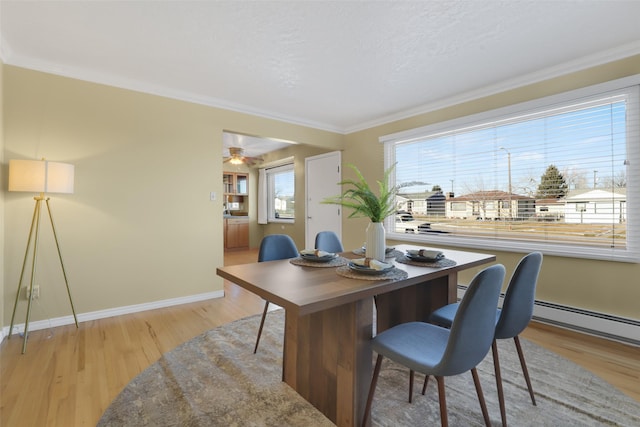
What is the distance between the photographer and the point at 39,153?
271 centimetres

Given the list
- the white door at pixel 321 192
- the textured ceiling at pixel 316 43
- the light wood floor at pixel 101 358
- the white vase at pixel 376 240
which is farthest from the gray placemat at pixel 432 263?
the white door at pixel 321 192

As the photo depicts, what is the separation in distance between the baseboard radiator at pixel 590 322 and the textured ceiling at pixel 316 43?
2188 millimetres

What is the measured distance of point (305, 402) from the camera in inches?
67.8

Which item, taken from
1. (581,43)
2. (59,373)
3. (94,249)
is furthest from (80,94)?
(581,43)

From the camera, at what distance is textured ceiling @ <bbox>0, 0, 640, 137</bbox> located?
2.02m

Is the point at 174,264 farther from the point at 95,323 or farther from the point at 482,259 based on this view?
the point at 482,259

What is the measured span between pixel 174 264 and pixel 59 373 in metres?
1.48

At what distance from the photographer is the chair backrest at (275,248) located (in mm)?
2430

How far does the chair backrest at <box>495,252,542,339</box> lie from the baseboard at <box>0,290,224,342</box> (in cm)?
308

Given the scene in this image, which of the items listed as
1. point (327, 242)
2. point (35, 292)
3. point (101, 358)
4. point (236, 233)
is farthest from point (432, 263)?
point (236, 233)

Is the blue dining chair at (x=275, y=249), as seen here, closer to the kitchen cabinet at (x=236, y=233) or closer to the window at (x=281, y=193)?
the window at (x=281, y=193)

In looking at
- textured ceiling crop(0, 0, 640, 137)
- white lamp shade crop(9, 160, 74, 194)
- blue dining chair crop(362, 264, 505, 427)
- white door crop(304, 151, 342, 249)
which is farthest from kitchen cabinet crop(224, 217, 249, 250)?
blue dining chair crop(362, 264, 505, 427)

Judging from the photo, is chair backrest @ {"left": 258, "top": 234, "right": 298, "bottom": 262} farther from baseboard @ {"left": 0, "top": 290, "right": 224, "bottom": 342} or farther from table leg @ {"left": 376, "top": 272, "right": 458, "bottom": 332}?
baseboard @ {"left": 0, "top": 290, "right": 224, "bottom": 342}

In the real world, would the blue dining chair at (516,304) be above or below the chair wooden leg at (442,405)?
above
